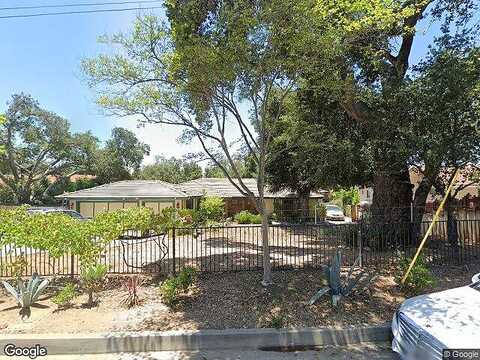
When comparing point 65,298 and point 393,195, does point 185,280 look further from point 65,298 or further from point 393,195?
point 393,195

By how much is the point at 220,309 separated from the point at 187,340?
3.86 ft

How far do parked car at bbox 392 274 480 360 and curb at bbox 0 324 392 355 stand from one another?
1.06 m

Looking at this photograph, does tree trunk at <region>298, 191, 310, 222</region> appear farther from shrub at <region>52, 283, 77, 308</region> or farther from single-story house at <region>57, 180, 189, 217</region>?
shrub at <region>52, 283, 77, 308</region>

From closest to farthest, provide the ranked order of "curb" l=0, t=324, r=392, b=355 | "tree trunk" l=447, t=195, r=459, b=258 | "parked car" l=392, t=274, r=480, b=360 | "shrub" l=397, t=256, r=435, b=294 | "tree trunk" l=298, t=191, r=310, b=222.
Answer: "parked car" l=392, t=274, r=480, b=360 < "curb" l=0, t=324, r=392, b=355 < "shrub" l=397, t=256, r=435, b=294 < "tree trunk" l=447, t=195, r=459, b=258 < "tree trunk" l=298, t=191, r=310, b=222

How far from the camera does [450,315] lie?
487 cm

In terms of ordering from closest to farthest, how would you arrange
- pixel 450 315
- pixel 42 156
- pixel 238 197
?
pixel 450 315 → pixel 238 197 → pixel 42 156

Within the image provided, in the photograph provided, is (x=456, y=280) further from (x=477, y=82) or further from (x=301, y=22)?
(x=301, y=22)

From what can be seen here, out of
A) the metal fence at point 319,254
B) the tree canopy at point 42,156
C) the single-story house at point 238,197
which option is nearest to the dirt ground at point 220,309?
the metal fence at point 319,254

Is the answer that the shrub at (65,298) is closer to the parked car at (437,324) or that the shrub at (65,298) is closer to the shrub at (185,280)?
the shrub at (185,280)

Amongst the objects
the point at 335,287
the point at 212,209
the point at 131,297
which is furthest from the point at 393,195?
the point at 212,209

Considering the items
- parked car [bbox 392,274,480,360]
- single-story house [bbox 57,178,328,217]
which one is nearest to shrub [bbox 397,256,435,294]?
parked car [bbox 392,274,480,360]

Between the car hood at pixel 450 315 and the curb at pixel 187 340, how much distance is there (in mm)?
1187

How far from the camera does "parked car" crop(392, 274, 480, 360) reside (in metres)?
4.27

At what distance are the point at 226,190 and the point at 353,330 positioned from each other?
100ft
